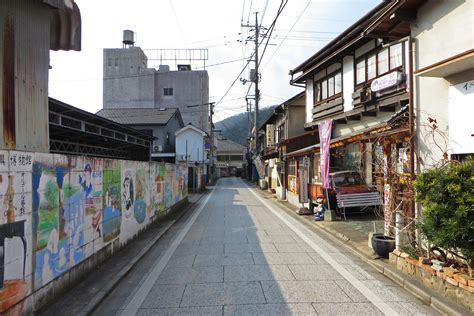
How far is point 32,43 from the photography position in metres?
8.16

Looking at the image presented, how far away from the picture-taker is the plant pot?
348 inches

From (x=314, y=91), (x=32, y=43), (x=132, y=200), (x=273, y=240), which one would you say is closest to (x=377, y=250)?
(x=273, y=240)

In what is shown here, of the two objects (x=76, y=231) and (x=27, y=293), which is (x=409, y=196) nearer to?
(x=76, y=231)

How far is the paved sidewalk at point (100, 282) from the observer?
19.4ft

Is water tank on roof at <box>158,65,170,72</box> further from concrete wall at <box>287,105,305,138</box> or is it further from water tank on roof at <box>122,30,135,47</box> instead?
concrete wall at <box>287,105,305,138</box>

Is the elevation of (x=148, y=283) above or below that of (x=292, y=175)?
below

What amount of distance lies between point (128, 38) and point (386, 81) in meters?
57.8

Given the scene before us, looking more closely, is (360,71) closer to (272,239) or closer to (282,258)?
(272,239)

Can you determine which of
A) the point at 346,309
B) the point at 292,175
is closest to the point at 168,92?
the point at 292,175

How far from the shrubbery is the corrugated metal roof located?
39.8 metres

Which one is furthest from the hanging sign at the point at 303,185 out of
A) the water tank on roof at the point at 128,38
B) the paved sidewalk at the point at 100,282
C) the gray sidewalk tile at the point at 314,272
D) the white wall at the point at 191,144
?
the water tank on roof at the point at 128,38

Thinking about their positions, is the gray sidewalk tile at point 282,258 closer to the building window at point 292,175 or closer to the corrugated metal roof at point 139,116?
the building window at point 292,175

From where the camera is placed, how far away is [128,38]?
6450 centimetres

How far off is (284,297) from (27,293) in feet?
12.2
